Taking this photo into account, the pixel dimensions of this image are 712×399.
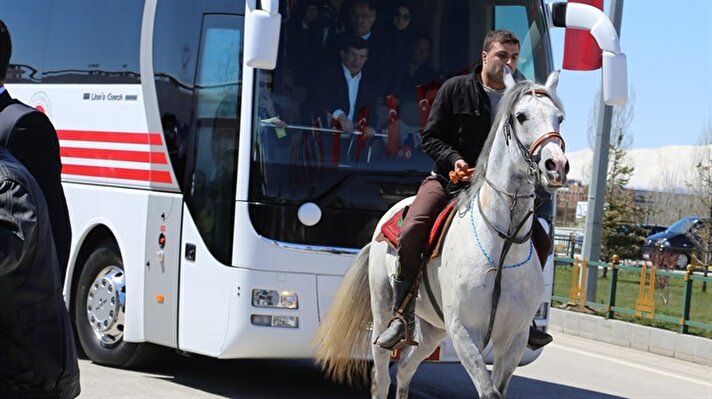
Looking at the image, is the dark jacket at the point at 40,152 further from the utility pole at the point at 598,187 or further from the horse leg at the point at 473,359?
the utility pole at the point at 598,187

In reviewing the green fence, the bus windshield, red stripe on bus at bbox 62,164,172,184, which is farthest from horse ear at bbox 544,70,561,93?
the green fence

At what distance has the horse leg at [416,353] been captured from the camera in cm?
860

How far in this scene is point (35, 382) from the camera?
151 inches

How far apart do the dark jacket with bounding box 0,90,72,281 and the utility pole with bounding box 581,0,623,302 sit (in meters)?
15.1

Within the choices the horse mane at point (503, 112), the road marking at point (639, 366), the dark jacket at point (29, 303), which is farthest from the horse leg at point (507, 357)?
the road marking at point (639, 366)

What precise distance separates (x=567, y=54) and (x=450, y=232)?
11.7ft

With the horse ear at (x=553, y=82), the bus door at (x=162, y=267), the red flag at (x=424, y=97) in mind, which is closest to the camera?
the horse ear at (x=553, y=82)

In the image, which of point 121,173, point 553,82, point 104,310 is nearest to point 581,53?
point 553,82

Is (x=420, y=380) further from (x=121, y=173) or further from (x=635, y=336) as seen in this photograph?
(x=635, y=336)

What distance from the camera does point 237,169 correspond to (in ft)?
31.7

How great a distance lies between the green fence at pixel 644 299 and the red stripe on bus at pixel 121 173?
855 centimetres

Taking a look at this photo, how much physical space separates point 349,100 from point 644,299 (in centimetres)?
914

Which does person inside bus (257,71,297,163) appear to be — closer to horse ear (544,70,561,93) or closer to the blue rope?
the blue rope

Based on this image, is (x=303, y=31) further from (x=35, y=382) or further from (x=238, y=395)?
(x=35, y=382)
